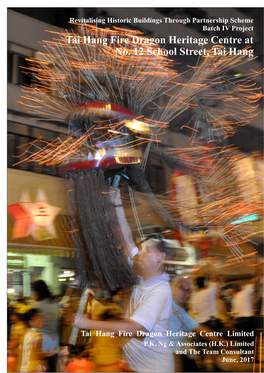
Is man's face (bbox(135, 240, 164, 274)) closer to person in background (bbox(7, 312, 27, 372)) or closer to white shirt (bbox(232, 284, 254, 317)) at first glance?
white shirt (bbox(232, 284, 254, 317))

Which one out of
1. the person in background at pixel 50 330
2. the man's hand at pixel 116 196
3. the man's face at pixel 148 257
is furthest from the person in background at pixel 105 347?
the man's hand at pixel 116 196

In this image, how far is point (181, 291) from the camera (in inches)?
79.3

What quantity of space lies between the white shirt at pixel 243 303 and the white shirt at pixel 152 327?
403 millimetres

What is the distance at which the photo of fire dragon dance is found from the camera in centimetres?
202

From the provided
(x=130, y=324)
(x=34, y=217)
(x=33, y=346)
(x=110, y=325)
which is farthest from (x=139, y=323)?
(x=34, y=217)

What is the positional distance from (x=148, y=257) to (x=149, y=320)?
0.36 meters

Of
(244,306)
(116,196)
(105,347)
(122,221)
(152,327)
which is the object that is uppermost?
(116,196)

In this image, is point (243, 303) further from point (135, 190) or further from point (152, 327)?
point (135, 190)

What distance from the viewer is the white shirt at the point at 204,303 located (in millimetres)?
2031

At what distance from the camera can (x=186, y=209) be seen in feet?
6.80

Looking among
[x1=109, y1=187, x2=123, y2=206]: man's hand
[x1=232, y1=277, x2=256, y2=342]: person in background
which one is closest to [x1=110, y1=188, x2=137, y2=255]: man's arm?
[x1=109, y1=187, x2=123, y2=206]: man's hand

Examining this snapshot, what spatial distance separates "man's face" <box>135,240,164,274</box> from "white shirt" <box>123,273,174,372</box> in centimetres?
9
